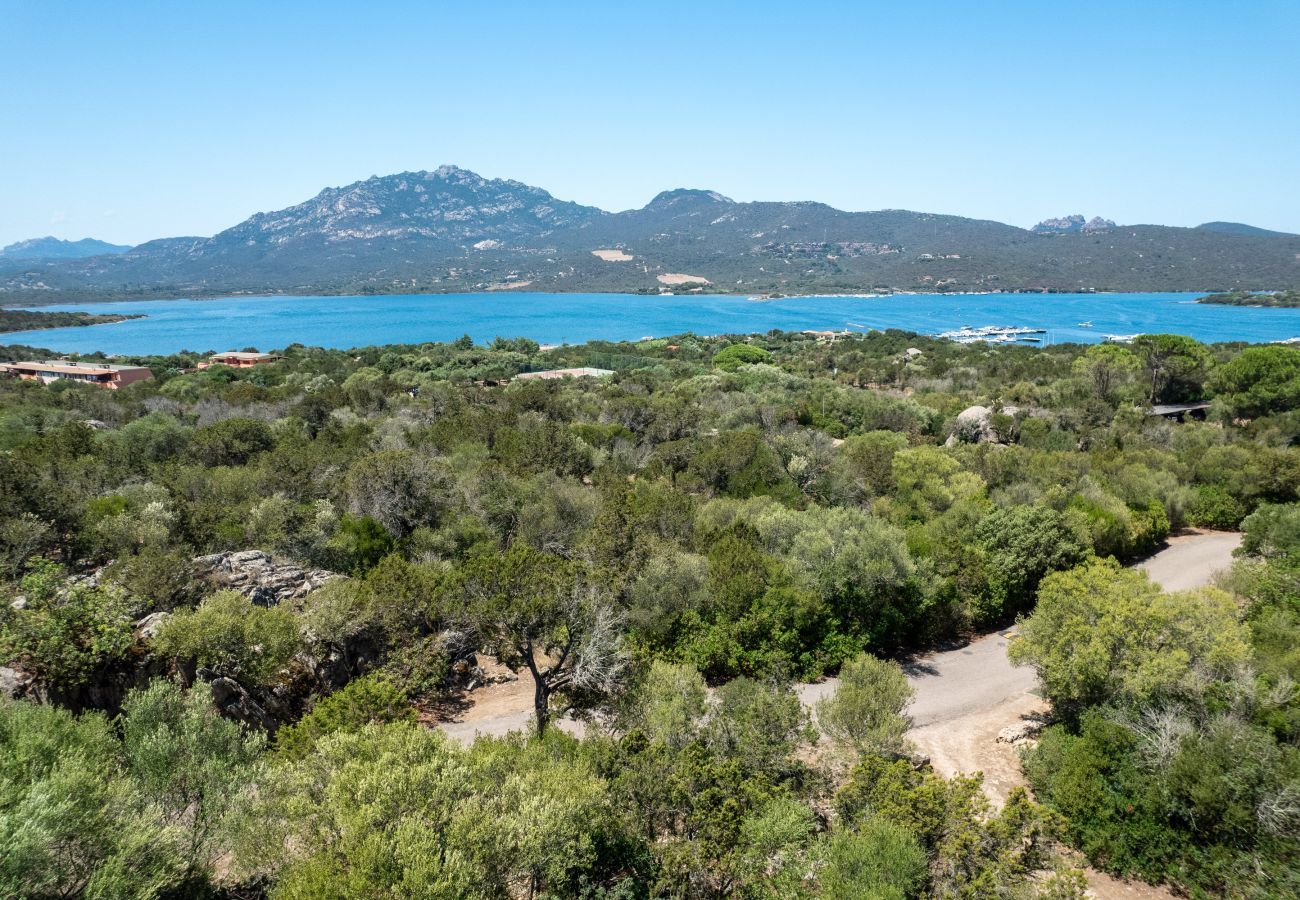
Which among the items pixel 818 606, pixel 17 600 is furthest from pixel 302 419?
pixel 818 606

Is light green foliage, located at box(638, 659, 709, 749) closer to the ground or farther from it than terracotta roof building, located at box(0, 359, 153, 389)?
closer to the ground

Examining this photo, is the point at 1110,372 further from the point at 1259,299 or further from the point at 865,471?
the point at 1259,299

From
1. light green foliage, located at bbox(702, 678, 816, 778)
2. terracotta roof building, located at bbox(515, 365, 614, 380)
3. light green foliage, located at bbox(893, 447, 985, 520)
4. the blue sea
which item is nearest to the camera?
light green foliage, located at bbox(702, 678, 816, 778)

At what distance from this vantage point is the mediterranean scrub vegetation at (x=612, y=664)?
33.2ft

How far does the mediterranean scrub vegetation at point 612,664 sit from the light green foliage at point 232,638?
103 millimetres

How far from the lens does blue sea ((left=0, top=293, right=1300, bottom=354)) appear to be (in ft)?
412

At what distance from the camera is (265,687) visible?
53.4 feet

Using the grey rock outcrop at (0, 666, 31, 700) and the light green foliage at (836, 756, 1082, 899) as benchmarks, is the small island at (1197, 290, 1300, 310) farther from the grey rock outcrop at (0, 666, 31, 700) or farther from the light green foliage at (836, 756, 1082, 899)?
the grey rock outcrop at (0, 666, 31, 700)

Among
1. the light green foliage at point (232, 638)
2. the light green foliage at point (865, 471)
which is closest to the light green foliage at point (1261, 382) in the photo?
the light green foliage at point (865, 471)

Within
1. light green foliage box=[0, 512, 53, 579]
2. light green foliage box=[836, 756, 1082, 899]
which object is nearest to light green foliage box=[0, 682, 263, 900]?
light green foliage box=[0, 512, 53, 579]

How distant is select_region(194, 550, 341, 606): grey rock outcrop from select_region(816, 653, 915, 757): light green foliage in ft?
47.2

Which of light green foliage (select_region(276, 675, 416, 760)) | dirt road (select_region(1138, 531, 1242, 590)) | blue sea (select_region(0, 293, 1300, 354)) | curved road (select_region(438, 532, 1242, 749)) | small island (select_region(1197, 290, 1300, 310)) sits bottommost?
curved road (select_region(438, 532, 1242, 749))

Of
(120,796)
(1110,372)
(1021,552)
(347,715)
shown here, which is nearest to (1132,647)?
(1021,552)

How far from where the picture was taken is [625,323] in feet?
529
